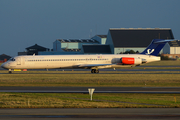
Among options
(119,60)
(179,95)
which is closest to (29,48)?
(119,60)

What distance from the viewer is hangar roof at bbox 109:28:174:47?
374ft

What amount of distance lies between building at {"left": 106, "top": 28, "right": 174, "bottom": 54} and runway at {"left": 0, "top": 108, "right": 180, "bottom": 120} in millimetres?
95773

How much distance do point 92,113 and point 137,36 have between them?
105 m

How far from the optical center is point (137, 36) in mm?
117625

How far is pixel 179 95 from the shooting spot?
23.4m

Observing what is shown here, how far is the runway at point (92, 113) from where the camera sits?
14211 millimetres

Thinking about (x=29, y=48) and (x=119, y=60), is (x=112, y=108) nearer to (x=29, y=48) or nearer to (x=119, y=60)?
(x=119, y=60)

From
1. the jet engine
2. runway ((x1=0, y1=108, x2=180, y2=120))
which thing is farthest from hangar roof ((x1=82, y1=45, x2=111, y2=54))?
runway ((x1=0, y1=108, x2=180, y2=120))

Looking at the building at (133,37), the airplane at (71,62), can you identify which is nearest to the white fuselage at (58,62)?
the airplane at (71,62)

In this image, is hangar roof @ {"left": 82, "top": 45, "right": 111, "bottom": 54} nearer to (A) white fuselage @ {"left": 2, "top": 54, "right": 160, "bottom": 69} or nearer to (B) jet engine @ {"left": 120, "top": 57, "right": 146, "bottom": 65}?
(A) white fuselage @ {"left": 2, "top": 54, "right": 160, "bottom": 69}

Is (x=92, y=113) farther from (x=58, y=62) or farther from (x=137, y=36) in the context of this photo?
(x=137, y=36)

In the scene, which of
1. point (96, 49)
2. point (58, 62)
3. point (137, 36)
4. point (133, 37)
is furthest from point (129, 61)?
point (137, 36)

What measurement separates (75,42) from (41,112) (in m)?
133

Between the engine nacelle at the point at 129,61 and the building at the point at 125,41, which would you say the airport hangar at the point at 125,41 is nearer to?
the building at the point at 125,41
